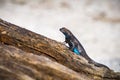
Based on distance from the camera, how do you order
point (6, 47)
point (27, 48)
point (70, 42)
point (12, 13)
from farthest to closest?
point (12, 13), point (70, 42), point (27, 48), point (6, 47)

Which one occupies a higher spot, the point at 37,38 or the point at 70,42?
the point at 70,42

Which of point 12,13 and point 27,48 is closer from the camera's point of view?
point 27,48

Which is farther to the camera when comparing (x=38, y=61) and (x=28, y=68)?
(x=38, y=61)

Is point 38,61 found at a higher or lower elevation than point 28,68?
higher

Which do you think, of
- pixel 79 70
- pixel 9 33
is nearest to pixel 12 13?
pixel 9 33

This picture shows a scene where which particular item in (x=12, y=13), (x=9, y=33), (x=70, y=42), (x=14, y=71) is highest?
(x=12, y=13)

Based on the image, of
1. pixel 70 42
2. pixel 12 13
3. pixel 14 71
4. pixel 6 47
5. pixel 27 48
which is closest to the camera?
pixel 14 71

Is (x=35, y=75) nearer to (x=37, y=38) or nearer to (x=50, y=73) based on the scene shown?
(x=50, y=73)
